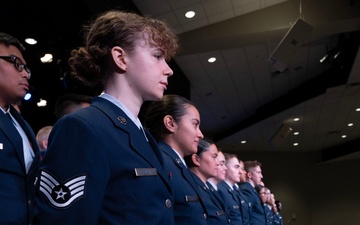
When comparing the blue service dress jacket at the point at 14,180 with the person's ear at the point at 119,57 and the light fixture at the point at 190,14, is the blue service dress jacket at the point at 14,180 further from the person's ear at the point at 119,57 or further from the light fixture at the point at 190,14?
the light fixture at the point at 190,14

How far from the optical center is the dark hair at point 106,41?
1.16 meters

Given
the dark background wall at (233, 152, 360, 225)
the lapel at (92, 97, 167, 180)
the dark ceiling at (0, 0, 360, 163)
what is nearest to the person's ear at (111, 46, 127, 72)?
the lapel at (92, 97, 167, 180)

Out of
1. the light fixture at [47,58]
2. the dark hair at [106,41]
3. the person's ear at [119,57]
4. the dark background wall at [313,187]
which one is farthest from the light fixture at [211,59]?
the dark background wall at [313,187]

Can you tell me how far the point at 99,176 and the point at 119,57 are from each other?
43 centimetres

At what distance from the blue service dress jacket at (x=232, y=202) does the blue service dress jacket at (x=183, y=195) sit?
1.67 meters

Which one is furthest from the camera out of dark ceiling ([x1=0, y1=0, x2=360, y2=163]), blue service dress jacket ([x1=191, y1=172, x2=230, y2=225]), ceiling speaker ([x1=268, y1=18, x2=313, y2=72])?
dark ceiling ([x1=0, y1=0, x2=360, y2=163])

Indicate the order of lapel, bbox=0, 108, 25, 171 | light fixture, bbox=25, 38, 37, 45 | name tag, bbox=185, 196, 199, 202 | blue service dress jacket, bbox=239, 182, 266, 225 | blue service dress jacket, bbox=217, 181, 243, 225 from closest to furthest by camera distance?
lapel, bbox=0, 108, 25, 171
name tag, bbox=185, 196, 199, 202
blue service dress jacket, bbox=217, 181, 243, 225
blue service dress jacket, bbox=239, 182, 266, 225
light fixture, bbox=25, 38, 37, 45

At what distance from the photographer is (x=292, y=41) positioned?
16.5 ft

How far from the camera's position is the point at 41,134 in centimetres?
284

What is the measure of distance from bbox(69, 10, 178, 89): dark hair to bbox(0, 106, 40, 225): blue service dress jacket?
1.19ft

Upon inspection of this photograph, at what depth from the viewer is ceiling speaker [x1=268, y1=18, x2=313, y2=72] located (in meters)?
4.93

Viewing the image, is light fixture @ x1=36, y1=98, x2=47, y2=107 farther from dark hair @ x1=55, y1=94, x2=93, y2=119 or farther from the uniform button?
the uniform button

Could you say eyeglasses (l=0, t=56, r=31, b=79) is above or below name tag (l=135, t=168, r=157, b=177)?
above

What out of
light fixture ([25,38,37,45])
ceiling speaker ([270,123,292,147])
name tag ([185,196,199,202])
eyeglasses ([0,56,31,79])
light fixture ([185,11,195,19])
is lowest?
name tag ([185,196,199,202])
